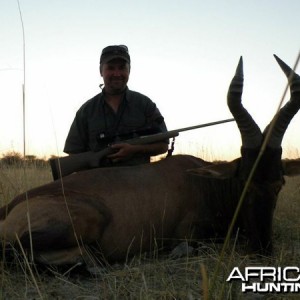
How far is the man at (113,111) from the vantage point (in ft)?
21.2

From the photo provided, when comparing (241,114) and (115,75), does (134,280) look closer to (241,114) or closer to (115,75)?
(241,114)

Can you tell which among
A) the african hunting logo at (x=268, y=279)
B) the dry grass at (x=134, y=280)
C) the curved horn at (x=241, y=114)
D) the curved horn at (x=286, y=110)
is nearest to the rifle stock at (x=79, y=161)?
the dry grass at (x=134, y=280)

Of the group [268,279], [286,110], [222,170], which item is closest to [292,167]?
[286,110]

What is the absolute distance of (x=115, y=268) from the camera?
3924 mm

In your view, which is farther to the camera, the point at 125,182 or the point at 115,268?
the point at 125,182

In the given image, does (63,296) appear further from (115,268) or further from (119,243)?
(119,243)

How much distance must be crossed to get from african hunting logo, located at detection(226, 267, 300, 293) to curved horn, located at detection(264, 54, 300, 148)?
1.34 meters

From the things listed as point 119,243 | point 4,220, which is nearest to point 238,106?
point 119,243

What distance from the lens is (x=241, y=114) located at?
446 cm

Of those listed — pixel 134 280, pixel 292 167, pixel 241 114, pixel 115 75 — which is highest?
pixel 115 75

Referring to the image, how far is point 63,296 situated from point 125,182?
164cm

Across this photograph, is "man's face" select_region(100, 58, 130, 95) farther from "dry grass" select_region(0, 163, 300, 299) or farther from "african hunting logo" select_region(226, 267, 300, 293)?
"african hunting logo" select_region(226, 267, 300, 293)

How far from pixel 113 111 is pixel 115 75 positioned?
1.76 ft

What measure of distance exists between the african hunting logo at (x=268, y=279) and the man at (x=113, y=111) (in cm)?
312
